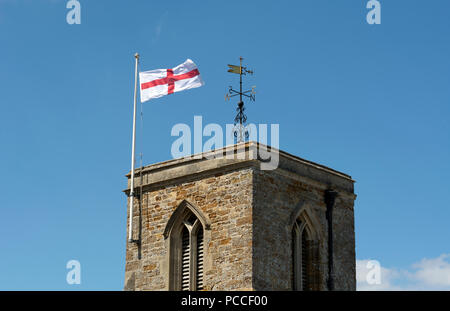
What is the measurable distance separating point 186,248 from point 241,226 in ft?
8.32

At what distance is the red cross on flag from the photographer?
3666 cm

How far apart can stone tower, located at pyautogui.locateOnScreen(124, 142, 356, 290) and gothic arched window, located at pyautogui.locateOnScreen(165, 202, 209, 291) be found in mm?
32

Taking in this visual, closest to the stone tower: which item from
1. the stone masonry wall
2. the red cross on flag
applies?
the stone masonry wall

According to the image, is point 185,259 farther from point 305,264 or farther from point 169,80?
point 169,80

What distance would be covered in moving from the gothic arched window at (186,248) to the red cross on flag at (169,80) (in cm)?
401

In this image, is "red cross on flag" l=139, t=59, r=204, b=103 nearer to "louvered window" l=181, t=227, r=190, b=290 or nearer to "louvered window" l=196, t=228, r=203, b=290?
"louvered window" l=181, t=227, r=190, b=290

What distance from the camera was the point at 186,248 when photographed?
35.4m

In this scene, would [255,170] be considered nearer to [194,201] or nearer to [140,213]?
[194,201]

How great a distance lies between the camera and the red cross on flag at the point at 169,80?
36.7 m

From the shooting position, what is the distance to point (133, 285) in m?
35.9

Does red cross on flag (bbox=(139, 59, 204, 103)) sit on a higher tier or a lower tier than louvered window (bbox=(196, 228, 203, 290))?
higher
